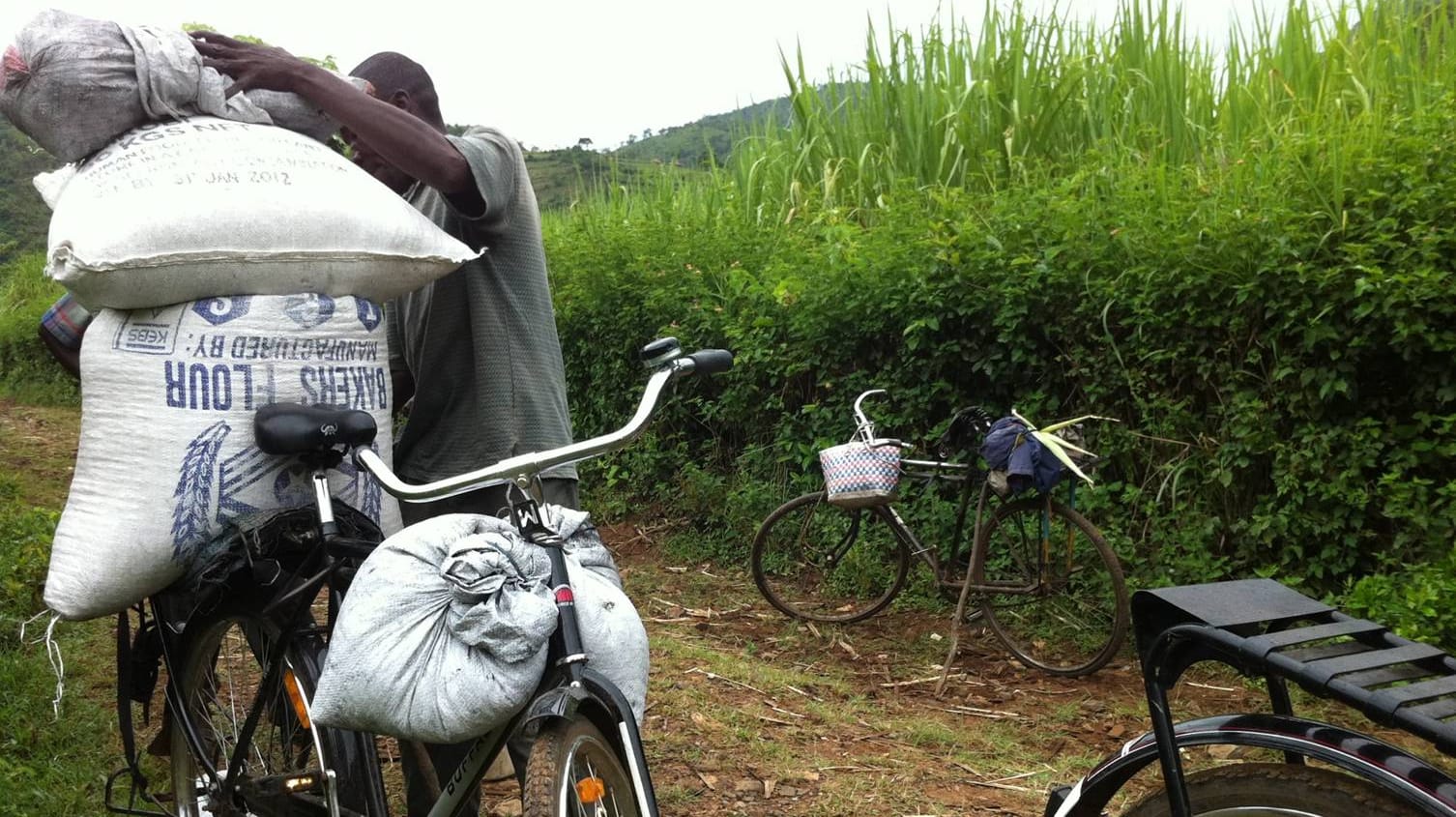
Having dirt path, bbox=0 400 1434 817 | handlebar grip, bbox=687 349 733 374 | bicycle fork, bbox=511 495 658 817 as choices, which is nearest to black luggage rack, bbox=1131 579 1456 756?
bicycle fork, bbox=511 495 658 817

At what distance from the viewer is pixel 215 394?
2.61 m

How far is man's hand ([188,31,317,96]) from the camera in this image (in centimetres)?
286

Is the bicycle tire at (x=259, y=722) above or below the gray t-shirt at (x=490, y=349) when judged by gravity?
below

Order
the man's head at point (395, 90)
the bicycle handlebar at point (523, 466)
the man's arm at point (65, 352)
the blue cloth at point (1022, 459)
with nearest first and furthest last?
1. the bicycle handlebar at point (523, 466)
2. the man's arm at point (65, 352)
3. the man's head at point (395, 90)
4. the blue cloth at point (1022, 459)

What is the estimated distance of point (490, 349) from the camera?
3.09 m

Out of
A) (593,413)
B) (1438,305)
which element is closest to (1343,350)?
(1438,305)

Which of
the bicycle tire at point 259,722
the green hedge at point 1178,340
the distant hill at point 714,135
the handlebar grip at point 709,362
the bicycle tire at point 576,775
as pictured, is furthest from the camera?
the distant hill at point 714,135

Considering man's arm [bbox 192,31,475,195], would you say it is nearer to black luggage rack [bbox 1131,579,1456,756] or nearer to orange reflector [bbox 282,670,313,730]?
orange reflector [bbox 282,670,313,730]

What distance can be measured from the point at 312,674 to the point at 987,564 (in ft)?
12.9

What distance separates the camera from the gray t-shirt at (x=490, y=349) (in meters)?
3.08

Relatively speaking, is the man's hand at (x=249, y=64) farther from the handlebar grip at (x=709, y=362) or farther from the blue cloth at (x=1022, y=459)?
the blue cloth at (x=1022, y=459)

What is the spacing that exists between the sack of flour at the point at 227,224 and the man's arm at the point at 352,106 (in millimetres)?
108

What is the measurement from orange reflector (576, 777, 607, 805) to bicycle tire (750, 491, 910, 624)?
3.98 metres

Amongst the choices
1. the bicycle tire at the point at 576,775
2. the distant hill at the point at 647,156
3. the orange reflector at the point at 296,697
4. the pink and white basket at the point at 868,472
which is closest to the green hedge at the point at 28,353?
the distant hill at the point at 647,156
